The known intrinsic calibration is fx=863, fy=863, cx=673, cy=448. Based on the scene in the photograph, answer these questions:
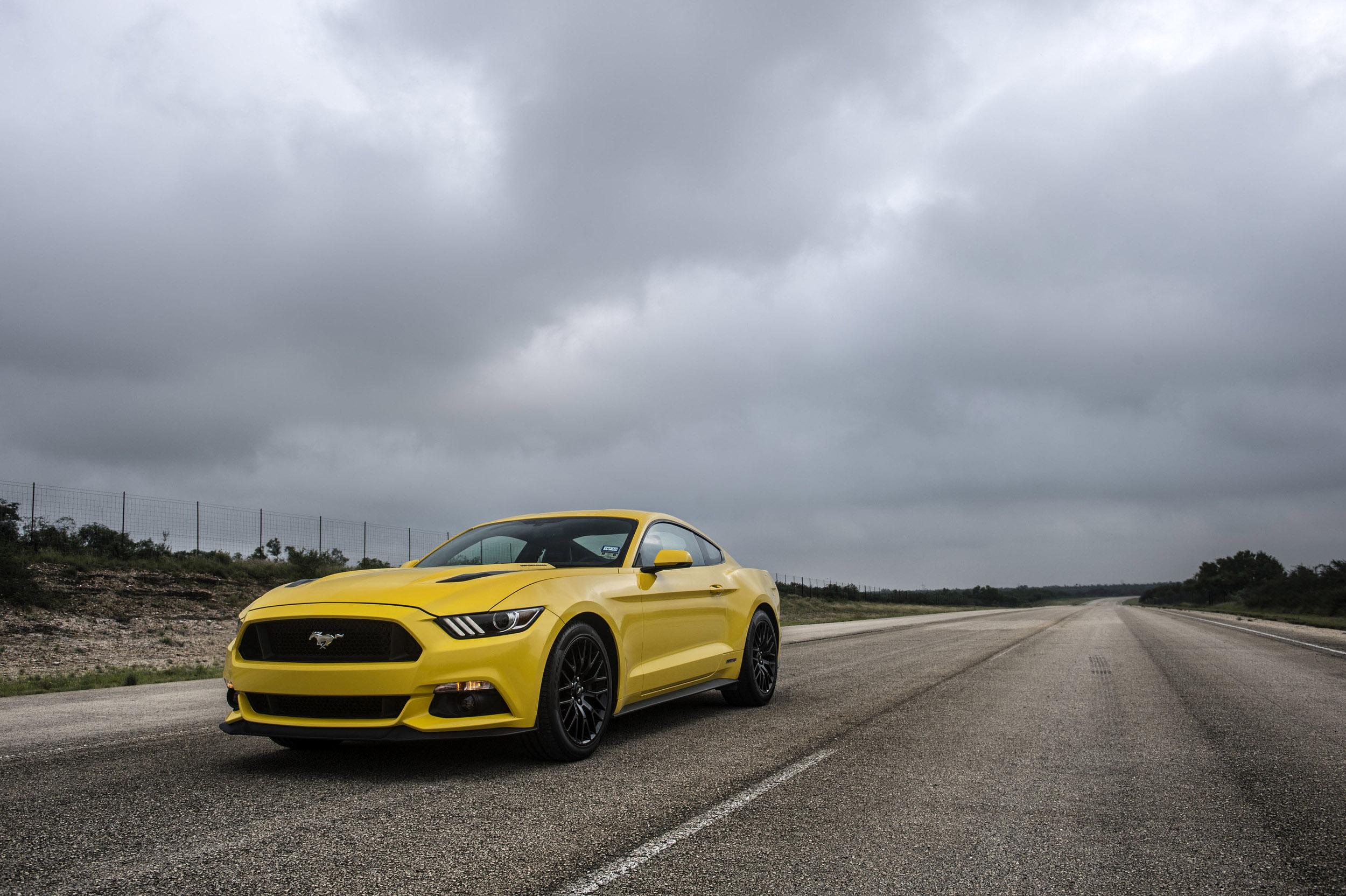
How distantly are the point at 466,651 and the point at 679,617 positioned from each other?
2.15 m

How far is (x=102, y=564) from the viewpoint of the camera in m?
23.0

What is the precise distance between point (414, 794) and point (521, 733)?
66 cm

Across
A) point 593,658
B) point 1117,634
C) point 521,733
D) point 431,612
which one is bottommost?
point 1117,634

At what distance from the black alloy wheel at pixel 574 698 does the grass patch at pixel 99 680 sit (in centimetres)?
802

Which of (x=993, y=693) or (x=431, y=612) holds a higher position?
(x=431, y=612)

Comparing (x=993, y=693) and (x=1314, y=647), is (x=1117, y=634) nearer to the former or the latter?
(x=1314, y=647)

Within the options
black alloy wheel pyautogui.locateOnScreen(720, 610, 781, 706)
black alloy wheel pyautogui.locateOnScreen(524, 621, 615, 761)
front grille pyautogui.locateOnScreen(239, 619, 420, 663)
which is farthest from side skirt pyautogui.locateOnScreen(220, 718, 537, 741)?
black alloy wheel pyautogui.locateOnScreen(720, 610, 781, 706)

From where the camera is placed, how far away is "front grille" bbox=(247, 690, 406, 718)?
441cm

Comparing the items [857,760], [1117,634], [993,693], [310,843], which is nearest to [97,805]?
[310,843]

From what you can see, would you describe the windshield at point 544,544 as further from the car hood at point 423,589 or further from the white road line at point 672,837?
the white road line at point 672,837

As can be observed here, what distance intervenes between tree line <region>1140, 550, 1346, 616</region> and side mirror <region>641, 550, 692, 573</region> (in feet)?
176

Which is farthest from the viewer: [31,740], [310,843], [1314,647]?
[1314,647]

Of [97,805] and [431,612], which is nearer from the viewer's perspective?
[97,805]

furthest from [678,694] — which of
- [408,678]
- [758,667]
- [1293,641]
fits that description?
[1293,641]
